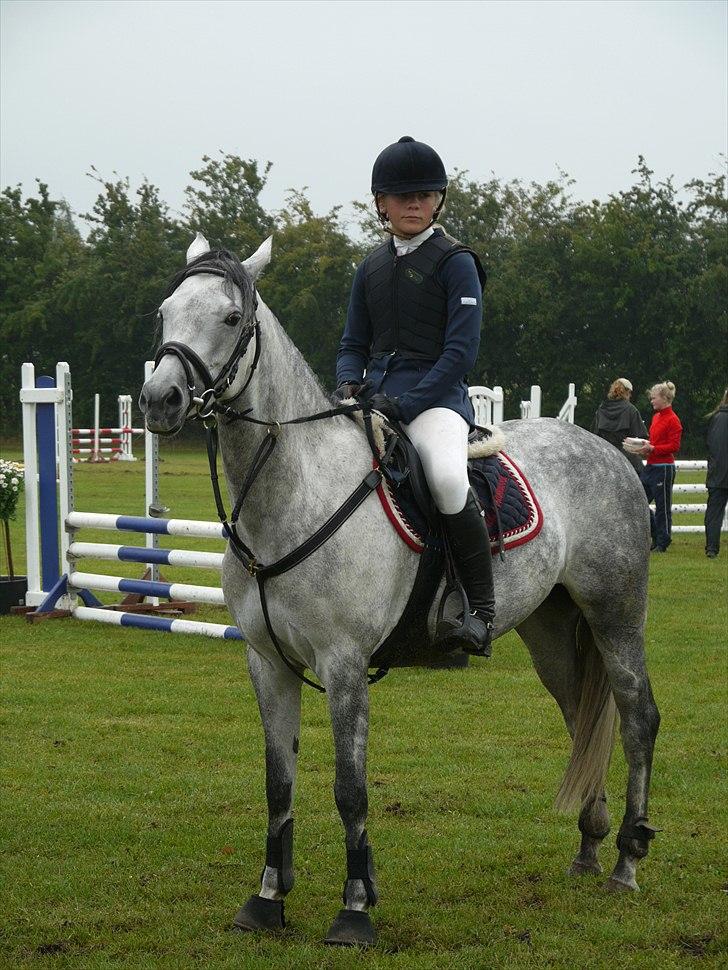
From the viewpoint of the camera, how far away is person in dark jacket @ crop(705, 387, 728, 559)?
16.2 meters

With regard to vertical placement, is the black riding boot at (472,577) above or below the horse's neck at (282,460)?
below

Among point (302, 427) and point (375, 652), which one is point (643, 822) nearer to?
point (375, 652)

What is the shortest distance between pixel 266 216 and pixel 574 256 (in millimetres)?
17806

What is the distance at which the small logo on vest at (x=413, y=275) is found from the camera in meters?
4.71

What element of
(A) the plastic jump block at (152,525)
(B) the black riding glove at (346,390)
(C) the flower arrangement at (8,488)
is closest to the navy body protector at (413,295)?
(B) the black riding glove at (346,390)

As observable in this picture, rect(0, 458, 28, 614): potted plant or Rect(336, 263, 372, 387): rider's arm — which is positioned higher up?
Rect(336, 263, 372, 387): rider's arm

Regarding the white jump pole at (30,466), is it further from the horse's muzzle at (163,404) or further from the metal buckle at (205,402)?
the horse's muzzle at (163,404)

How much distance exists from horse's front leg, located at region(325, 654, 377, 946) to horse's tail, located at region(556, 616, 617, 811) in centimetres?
133

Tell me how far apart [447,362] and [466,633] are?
1.05 meters

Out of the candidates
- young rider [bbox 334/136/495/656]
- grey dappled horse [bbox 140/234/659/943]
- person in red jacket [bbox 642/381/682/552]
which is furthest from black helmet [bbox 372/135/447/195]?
person in red jacket [bbox 642/381/682/552]

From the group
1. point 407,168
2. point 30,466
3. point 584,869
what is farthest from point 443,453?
point 30,466

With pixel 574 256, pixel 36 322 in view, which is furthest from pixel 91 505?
pixel 36 322

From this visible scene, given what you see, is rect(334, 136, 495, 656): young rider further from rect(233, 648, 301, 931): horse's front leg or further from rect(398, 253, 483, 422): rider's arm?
rect(233, 648, 301, 931): horse's front leg

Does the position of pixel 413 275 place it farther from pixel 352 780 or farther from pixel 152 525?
pixel 152 525
